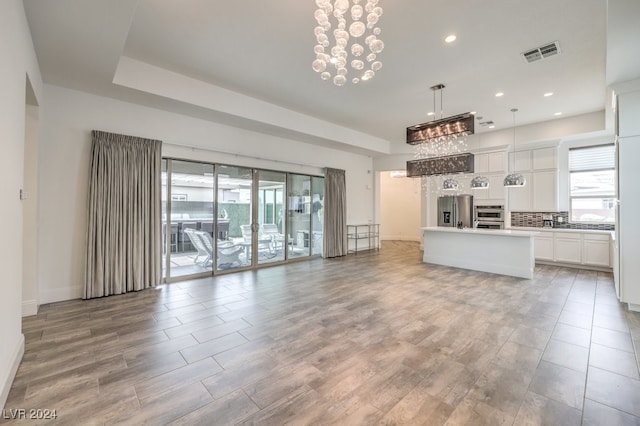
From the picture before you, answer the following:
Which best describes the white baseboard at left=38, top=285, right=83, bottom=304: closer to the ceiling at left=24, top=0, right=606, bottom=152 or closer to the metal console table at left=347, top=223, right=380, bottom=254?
the ceiling at left=24, top=0, right=606, bottom=152

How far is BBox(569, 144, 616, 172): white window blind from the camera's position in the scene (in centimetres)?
681

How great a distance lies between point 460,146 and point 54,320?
9.65m

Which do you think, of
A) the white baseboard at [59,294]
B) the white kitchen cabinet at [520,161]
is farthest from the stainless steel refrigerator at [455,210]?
the white baseboard at [59,294]

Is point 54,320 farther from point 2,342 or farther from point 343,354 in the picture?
point 343,354

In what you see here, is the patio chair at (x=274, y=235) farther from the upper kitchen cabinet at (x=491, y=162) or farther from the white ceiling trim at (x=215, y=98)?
the upper kitchen cabinet at (x=491, y=162)

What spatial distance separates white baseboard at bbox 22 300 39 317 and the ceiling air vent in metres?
7.50

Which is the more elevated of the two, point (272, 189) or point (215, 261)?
point (272, 189)

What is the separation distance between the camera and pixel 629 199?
12.8 ft

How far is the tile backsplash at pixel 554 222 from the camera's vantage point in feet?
22.5

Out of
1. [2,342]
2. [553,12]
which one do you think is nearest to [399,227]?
[553,12]

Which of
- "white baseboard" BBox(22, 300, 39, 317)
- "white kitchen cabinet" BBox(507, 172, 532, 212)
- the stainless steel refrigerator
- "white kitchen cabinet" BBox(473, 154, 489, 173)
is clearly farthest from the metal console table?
"white baseboard" BBox(22, 300, 39, 317)

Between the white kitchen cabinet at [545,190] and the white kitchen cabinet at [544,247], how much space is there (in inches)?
29.7

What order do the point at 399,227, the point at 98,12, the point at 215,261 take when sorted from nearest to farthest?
the point at 98,12
the point at 215,261
the point at 399,227

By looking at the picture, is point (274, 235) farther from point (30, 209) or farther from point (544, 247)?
point (544, 247)
